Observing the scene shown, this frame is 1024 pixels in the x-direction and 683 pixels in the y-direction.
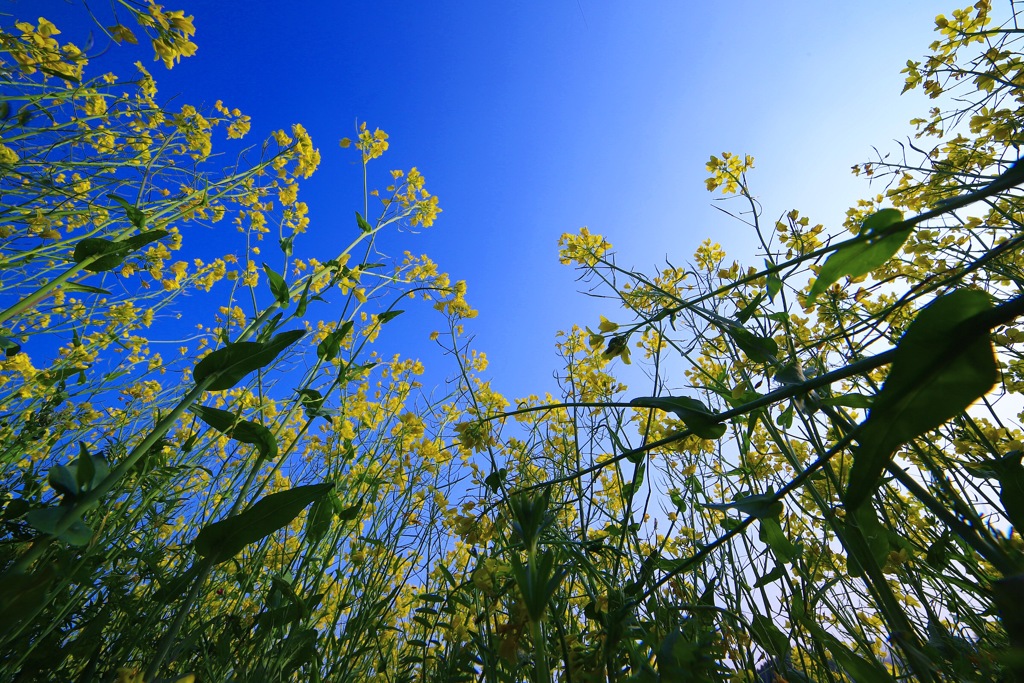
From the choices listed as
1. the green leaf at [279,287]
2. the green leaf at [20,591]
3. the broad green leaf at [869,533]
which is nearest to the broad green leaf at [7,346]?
the green leaf at [279,287]

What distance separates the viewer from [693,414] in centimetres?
52

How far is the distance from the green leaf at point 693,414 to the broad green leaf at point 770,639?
45 centimetres

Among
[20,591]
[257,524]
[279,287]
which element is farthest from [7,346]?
[20,591]

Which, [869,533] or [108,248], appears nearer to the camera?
[869,533]

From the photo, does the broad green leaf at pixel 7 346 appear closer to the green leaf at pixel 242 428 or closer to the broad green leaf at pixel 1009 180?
the green leaf at pixel 242 428

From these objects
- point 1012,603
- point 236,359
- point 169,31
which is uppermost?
point 169,31

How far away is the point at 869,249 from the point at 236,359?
989 mm

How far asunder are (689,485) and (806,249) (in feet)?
3.80

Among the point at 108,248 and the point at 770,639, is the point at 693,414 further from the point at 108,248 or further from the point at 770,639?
the point at 108,248

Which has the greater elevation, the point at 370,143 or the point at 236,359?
the point at 370,143

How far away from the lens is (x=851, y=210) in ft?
8.27

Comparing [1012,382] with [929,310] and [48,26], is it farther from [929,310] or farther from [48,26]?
[48,26]

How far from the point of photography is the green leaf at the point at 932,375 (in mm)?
327

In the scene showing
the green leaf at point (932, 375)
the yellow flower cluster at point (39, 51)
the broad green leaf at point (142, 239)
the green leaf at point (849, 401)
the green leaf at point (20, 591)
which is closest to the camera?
the green leaf at point (932, 375)
